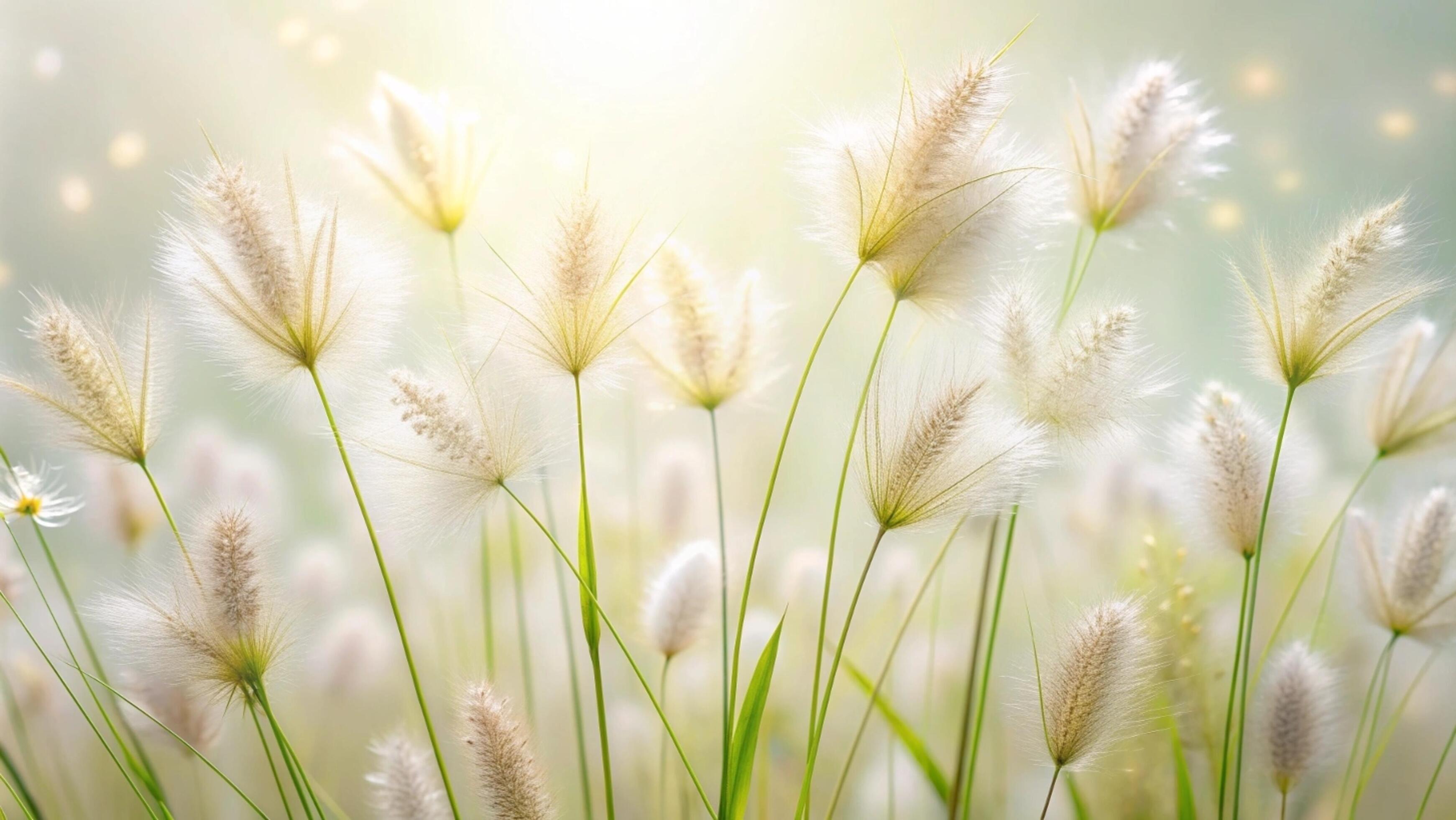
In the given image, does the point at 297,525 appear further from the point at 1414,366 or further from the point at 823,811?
the point at 1414,366

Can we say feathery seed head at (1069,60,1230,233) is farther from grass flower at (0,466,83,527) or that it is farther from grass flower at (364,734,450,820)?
→ grass flower at (0,466,83,527)

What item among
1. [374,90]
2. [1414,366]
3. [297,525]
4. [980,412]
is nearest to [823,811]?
[980,412]

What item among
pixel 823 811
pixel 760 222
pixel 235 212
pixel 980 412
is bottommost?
pixel 823 811

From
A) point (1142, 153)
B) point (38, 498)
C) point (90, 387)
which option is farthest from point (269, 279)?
point (1142, 153)

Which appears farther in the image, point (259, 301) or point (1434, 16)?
point (1434, 16)

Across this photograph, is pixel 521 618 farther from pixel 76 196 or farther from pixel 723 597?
pixel 76 196

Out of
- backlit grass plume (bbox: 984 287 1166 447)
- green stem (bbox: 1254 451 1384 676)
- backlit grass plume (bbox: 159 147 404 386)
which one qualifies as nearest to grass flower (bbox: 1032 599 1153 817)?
backlit grass plume (bbox: 984 287 1166 447)

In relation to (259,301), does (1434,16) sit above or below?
above
